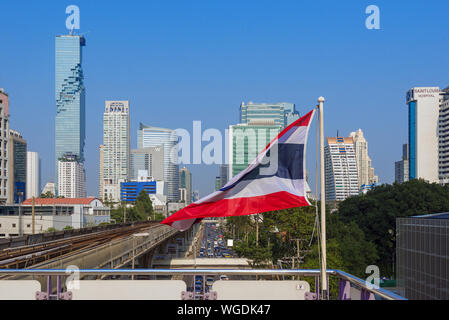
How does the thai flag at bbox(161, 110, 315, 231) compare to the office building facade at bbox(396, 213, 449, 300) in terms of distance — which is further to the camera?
the office building facade at bbox(396, 213, 449, 300)

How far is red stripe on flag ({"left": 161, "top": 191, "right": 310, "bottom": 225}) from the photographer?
7.06 meters

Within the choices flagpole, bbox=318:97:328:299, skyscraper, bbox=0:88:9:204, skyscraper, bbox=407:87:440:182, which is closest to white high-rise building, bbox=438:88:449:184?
skyscraper, bbox=407:87:440:182

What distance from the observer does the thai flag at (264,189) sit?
280 inches

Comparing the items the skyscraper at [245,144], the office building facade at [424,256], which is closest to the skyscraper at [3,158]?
the office building facade at [424,256]

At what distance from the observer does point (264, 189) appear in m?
7.27

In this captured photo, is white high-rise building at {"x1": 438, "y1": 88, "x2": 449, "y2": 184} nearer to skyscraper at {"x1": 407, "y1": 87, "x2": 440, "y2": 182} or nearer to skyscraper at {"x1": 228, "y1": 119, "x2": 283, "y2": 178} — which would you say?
skyscraper at {"x1": 407, "y1": 87, "x2": 440, "y2": 182}

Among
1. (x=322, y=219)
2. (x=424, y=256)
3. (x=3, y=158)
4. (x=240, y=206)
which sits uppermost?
(x=3, y=158)

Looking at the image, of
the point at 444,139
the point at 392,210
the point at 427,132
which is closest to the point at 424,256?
the point at 392,210

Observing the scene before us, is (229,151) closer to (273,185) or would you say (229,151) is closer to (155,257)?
(155,257)

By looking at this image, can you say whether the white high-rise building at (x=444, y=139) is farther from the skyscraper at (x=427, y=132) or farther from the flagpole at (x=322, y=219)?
the flagpole at (x=322, y=219)

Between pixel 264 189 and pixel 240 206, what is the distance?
463 millimetres

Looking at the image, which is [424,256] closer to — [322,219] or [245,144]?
[322,219]
